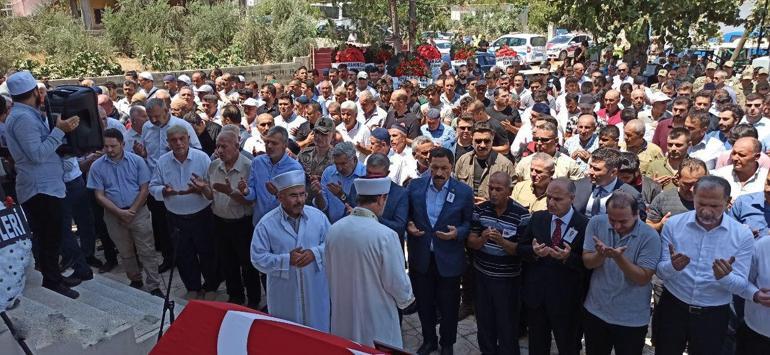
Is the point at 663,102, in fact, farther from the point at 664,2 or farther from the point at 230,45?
the point at 230,45

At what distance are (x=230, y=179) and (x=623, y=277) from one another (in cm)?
334

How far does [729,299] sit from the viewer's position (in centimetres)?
381

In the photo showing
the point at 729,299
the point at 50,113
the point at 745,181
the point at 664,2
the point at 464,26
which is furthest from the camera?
the point at 464,26

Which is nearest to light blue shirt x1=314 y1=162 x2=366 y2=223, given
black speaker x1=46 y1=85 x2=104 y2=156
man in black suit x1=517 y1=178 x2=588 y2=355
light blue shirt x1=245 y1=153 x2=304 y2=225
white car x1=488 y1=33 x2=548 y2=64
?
light blue shirt x1=245 y1=153 x2=304 y2=225

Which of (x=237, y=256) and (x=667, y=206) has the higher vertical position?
(x=667, y=206)

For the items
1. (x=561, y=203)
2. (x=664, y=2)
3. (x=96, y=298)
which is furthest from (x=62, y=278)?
(x=664, y=2)

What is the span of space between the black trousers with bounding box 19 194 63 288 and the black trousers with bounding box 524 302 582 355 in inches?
144

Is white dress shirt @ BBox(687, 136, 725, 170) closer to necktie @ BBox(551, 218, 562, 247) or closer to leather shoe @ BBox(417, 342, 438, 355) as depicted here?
necktie @ BBox(551, 218, 562, 247)

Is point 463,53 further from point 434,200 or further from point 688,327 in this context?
point 688,327

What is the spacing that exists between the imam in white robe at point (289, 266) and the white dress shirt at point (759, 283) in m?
2.66

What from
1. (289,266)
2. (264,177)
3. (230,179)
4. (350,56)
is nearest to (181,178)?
(230,179)

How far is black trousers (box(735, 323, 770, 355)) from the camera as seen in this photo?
373cm

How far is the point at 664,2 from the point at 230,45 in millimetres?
12985

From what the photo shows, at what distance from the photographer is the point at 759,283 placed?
370 cm
